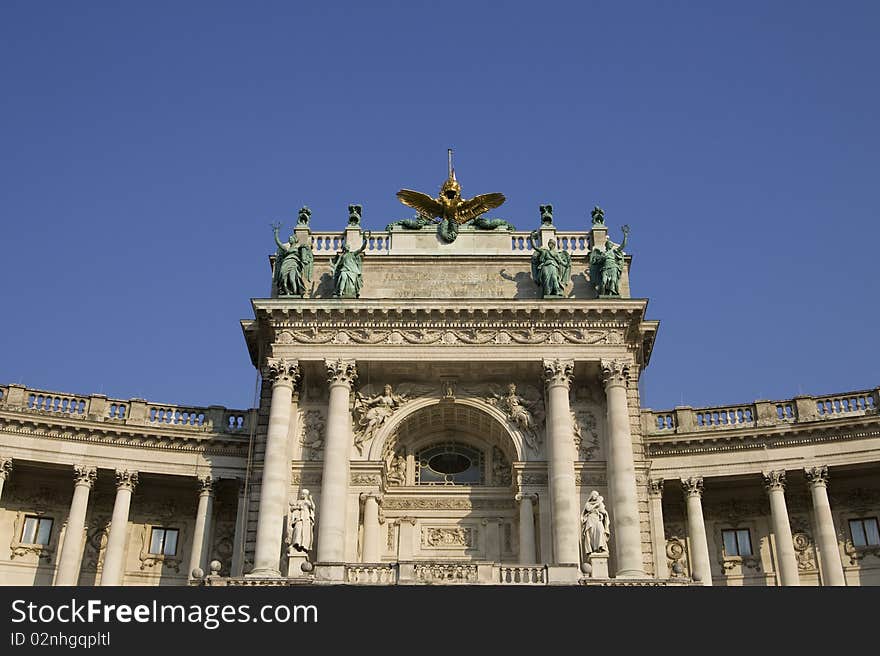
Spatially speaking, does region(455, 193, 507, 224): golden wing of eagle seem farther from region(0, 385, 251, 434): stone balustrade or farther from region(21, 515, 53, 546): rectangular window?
region(21, 515, 53, 546): rectangular window

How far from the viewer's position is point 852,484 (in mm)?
40031

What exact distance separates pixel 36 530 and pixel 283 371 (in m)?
11.7

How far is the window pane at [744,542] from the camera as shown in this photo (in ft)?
133

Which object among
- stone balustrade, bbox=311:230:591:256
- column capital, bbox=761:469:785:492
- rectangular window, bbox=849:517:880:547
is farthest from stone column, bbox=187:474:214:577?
rectangular window, bbox=849:517:880:547

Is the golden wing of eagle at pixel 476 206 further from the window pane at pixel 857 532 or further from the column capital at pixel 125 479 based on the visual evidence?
the window pane at pixel 857 532

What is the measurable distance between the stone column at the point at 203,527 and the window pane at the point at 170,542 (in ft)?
2.95

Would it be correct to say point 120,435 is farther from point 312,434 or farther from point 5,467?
point 312,434

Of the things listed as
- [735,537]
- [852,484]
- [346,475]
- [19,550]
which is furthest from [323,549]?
[852,484]

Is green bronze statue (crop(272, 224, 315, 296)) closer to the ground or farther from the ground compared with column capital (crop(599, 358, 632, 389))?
farther from the ground

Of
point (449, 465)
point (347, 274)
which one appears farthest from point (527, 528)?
point (347, 274)

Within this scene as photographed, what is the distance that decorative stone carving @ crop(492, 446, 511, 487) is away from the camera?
39.7m

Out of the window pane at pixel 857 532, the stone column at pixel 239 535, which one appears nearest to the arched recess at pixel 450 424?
the stone column at pixel 239 535

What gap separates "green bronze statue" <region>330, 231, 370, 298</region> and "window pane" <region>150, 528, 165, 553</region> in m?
11.6
